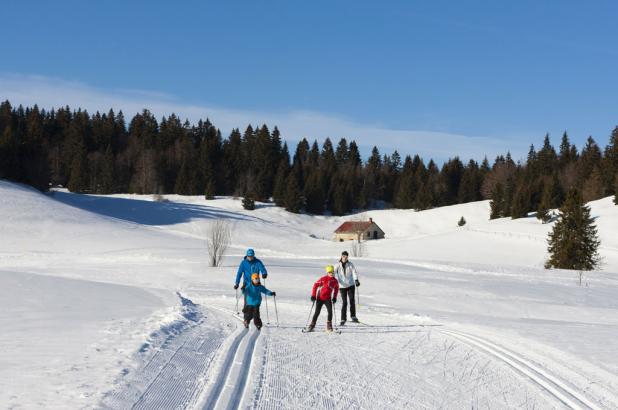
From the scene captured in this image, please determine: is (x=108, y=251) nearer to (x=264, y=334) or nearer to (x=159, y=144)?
(x=264, y=334)

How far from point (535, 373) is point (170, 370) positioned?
239 inches

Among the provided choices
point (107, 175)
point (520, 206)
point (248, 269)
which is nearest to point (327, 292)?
point (248, 269)

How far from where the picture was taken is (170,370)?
8.38 m

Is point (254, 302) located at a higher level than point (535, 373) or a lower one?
higher

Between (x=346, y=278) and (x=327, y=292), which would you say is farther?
(x=346, y=278)

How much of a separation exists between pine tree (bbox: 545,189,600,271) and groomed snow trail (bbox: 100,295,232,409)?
113 ft

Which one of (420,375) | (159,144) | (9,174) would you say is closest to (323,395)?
(420,375)

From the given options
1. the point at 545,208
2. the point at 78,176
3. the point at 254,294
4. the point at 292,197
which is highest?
the point at 545,208

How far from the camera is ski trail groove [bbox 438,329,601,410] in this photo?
8.21 meters

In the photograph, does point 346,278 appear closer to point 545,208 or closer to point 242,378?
point 242,378

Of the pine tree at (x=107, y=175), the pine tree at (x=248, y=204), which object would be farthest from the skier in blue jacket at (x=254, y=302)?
the pine tree at (x=107, y=175)

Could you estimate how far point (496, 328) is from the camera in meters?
15.1

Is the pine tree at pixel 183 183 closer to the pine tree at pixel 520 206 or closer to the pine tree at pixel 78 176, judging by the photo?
the pine tree at pixel 78 176

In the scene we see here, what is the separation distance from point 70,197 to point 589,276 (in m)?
64.2
